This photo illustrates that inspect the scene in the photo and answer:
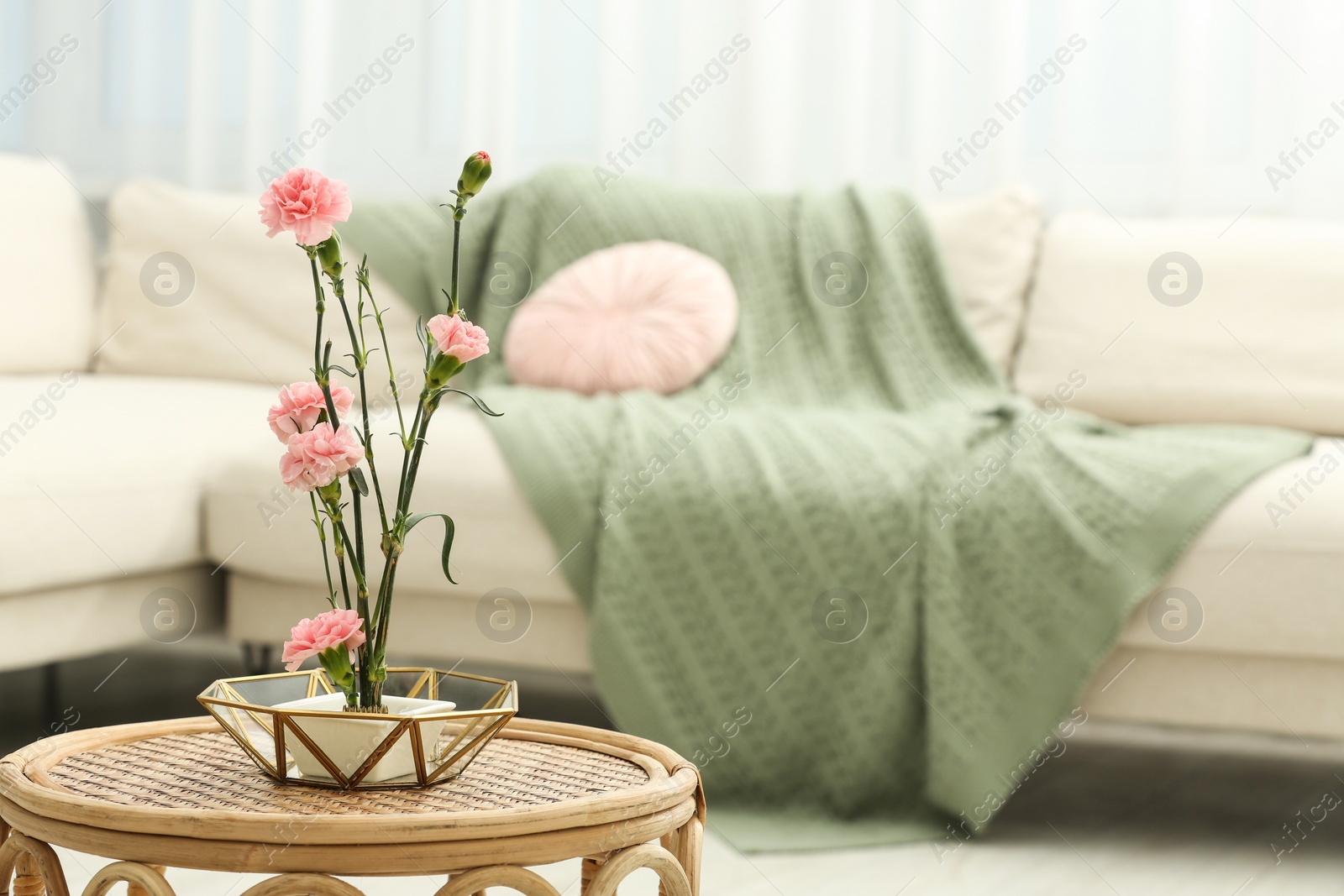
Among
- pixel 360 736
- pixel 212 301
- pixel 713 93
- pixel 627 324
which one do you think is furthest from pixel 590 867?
pixel 713 93

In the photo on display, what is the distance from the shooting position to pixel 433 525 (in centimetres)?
165

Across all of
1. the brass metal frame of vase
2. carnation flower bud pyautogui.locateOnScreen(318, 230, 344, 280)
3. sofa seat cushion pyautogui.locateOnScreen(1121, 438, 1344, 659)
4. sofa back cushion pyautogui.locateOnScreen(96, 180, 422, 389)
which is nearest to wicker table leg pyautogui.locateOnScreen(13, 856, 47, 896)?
the brass metal frame of vase

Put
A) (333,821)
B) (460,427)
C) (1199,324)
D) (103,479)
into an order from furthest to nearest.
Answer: (1199,324)
(460,427)
(103,479)
(333,821)

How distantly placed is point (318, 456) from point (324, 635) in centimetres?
10

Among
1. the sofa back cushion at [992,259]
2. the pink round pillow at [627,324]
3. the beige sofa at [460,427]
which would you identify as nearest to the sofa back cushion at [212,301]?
the beige sofa at [460,427]

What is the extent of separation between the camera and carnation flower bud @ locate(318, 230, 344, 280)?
0.71m

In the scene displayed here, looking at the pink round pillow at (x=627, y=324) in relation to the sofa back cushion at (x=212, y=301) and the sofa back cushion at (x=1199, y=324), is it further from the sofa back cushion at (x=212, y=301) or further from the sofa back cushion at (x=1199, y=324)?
the sofa back cushion at (x=1199, y=324)

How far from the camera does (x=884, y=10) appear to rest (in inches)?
97.0

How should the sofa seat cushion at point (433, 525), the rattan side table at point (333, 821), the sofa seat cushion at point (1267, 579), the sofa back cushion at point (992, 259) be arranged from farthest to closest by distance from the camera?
1. the sofa back cushion at point (992, 259)
2. the sofa seat cushion at point (433, 525)
3. the sofa seat cushion at point (1267, 579)
4. the rattan side table at point (333, 821)

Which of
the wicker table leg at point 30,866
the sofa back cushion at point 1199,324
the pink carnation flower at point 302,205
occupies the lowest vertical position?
the wicker table leg at point 30,866

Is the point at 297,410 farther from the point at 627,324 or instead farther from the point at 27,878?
the point at 627,324

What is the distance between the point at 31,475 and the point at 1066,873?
1245 mm

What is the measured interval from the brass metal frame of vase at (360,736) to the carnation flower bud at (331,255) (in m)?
0.24

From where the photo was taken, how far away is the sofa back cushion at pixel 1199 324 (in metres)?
1.93
